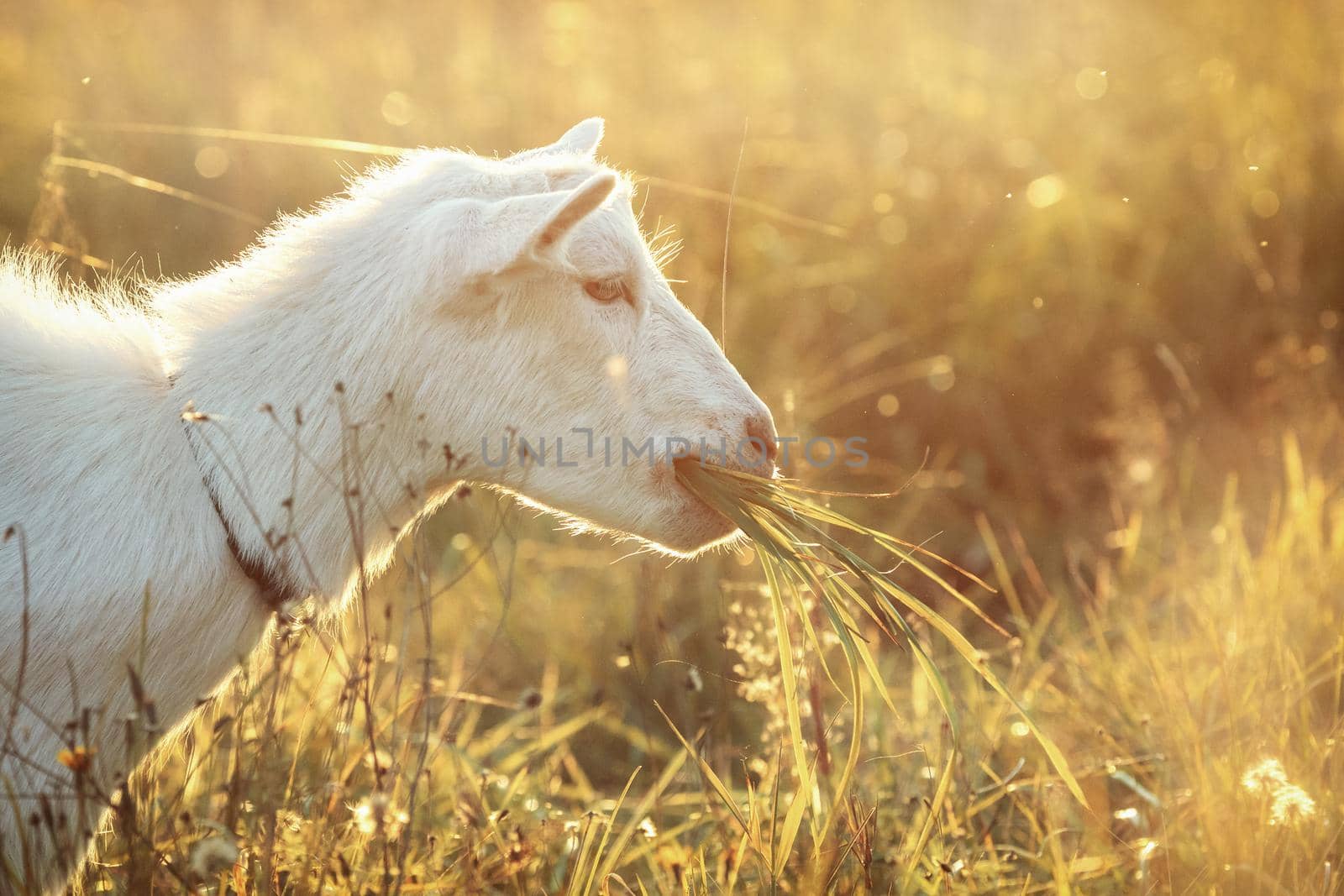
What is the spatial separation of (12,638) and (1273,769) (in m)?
2.98

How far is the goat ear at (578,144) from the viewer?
2904 millimetres

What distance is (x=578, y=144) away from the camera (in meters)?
3.00

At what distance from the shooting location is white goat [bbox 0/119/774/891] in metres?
2.18

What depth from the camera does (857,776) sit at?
11.9 ft

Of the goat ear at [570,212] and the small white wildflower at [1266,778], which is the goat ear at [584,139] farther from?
the small white wildflower at [1266,778]

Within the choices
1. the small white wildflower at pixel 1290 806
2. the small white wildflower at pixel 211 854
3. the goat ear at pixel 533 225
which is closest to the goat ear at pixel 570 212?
the goat ear at pixel 533 225

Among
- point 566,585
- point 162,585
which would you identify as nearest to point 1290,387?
point 566,585

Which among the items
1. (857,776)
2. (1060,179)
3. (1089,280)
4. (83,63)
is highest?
(83,63)

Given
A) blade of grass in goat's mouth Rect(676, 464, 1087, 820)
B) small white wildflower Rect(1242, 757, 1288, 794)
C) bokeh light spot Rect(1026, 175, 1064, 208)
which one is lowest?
small white wildflower Rect(1242, 757, 1288, 794)

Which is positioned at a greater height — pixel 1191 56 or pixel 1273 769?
pixel 1191 56

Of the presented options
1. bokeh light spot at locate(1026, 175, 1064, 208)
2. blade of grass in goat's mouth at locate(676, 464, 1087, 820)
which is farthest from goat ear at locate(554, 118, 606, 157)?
bokeh light spot at locate(1026, 175, 1064, 208)

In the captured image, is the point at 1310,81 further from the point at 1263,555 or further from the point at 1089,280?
the point at 1263,555

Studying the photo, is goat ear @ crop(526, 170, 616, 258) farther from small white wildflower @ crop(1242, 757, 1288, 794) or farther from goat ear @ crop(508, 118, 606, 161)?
small white wildflower @ crop(1242, 757, 1288, 794)

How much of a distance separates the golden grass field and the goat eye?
17.1 inches
